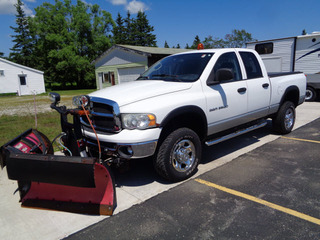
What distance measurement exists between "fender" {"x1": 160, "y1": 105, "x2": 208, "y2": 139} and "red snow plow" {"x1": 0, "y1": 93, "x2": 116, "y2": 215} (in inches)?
42.3

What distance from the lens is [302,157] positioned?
15.5 feet

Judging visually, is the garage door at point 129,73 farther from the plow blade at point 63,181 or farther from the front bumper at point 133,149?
the plow blade at point 63,181

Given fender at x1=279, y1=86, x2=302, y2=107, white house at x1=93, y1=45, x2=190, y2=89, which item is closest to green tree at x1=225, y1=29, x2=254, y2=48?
white house at x1=93, y1=45, x2=190, y2=89

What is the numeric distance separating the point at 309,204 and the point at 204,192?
1287mm

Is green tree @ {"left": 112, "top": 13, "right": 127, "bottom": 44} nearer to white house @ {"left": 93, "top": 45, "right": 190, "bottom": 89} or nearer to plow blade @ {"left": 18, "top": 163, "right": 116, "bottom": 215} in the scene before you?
white house @ {"left": 93, "top": 45, "right": 190, "bottom": 89}

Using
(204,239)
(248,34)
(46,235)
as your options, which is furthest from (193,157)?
(248,34)

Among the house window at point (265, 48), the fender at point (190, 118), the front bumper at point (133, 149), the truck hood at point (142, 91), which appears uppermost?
the house window at point (265, 48)

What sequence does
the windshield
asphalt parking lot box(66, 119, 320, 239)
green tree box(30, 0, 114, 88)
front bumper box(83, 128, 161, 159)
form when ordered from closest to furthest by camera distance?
asphalt parking lot box(66, 119, 320, 239), front bumper box(83, 128, 161, 159), the windshield, green tree box(30, 0, 114, 88)

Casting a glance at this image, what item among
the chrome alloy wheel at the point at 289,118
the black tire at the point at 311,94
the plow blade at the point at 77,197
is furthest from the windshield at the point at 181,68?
the black tire at the point at 311,94

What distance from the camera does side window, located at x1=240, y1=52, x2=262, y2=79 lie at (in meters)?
4.95

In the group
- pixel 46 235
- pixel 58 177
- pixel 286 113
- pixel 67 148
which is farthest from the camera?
pixel 286 113

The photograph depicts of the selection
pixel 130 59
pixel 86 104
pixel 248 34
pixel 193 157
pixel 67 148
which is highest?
pixel 248 34

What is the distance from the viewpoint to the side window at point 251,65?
4.95m

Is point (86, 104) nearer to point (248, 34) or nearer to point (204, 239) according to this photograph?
→ point (204, 239)
